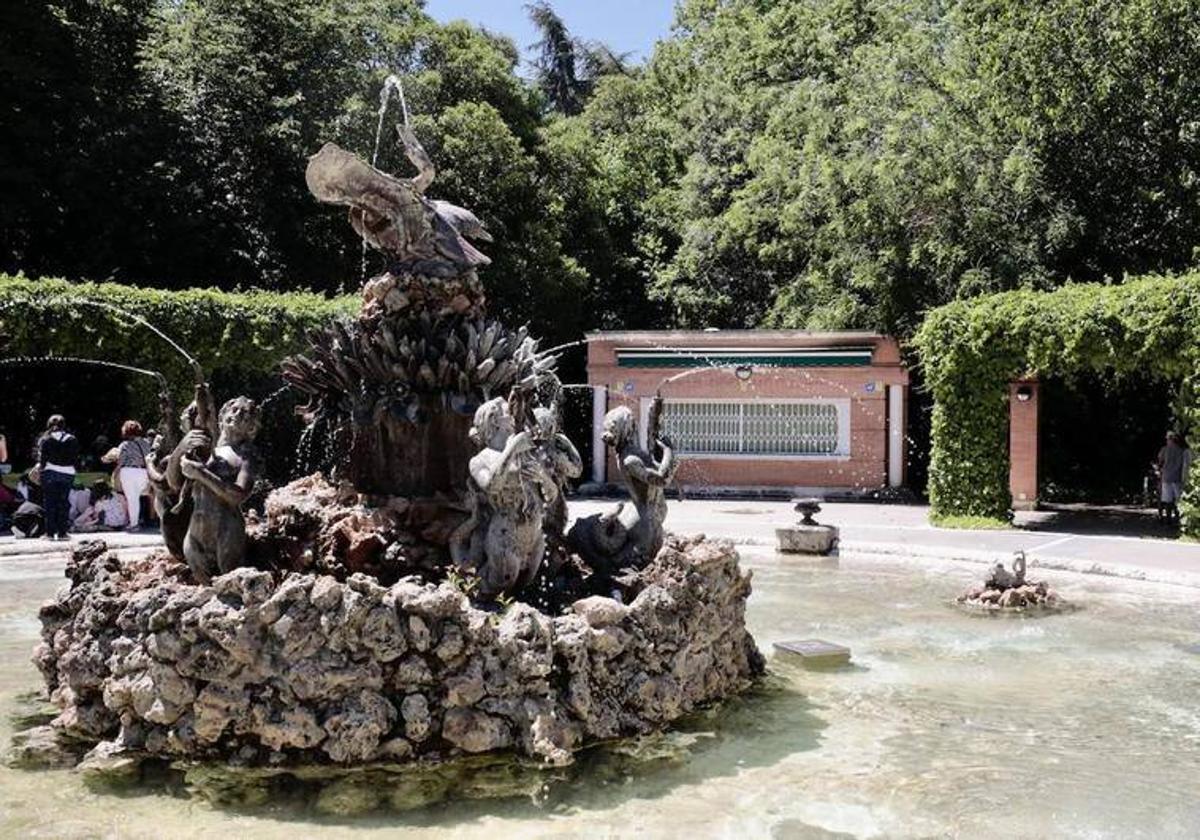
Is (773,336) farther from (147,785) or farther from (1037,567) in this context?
(147,785)

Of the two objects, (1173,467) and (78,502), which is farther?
(1173,467)

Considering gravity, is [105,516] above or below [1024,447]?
below

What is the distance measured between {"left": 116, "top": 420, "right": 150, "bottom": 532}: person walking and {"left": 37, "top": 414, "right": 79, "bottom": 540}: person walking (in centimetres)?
77

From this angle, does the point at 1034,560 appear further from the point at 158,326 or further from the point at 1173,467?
the point at 158,326

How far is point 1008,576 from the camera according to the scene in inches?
454

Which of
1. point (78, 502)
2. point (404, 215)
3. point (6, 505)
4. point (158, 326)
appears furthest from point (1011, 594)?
point (158, 326)

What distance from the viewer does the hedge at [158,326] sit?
1842cm

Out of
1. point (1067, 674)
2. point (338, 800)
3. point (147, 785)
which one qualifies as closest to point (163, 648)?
point (147, 785)

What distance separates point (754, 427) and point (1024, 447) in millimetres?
5751

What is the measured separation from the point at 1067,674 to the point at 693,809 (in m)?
4.26

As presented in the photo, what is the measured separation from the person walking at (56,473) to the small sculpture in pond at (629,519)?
998cm

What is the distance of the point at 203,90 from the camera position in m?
29.6

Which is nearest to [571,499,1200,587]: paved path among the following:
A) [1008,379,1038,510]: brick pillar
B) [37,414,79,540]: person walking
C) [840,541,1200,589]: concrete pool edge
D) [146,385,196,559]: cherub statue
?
[840,541,1200,589]: concrete pool edge

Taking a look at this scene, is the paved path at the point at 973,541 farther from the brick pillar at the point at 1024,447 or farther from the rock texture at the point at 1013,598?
the rock texture at the point at 1013,598
